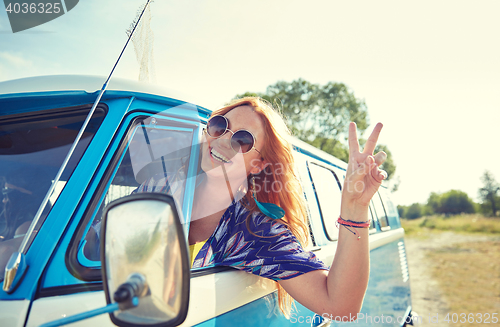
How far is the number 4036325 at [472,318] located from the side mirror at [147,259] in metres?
8.60

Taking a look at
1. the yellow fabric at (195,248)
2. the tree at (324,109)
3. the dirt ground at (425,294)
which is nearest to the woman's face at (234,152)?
the yellow fabric at (195,248)

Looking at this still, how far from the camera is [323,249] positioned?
2.68 m

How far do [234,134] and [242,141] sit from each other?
64 mm

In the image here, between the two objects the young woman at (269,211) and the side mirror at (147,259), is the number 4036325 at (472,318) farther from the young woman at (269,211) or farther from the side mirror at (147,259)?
the side mirror at (147,259)

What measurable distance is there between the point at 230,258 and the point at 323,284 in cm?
46

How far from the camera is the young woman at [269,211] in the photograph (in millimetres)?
1419

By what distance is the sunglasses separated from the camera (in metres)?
1.72

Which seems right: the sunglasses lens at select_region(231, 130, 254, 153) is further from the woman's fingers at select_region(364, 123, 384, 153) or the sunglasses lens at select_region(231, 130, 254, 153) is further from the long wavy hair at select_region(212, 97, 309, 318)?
the woman's fingers at select_region(364, 123, 384, 153)

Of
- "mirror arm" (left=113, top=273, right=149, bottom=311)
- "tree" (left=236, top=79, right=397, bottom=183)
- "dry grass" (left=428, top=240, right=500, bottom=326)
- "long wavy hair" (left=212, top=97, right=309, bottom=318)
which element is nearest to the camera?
"mirror arm" (left=113, top=273, right=149, bottom=311)

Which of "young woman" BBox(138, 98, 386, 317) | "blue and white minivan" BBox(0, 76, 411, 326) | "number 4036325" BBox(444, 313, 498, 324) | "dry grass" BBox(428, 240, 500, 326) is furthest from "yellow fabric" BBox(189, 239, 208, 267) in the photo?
"dry grass" BBox(428, 240, 500, 326)

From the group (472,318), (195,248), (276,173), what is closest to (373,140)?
(276,173)

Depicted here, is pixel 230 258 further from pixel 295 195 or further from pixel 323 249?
pixel 323 249

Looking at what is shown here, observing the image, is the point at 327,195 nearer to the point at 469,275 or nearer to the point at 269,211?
the point at 269,211

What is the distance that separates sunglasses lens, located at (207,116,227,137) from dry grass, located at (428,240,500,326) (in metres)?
Answer: 8.30
